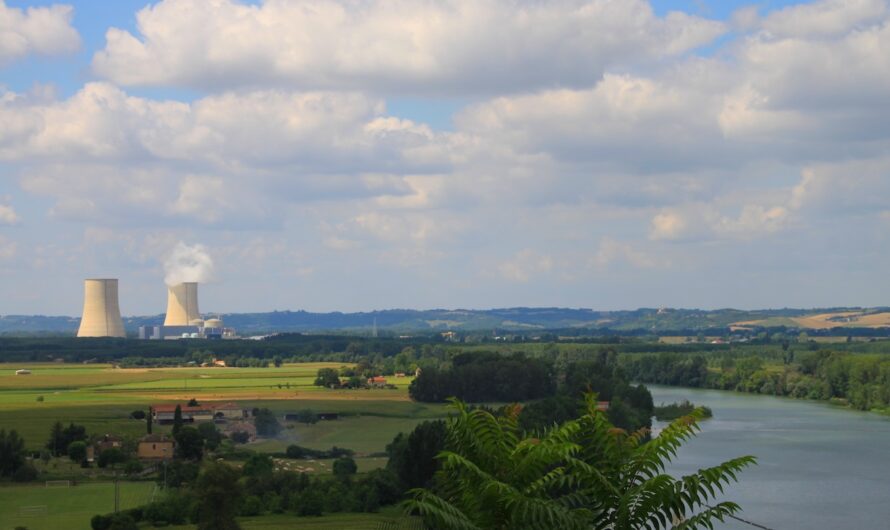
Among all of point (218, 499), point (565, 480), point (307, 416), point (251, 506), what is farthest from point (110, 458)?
point (565, 480)

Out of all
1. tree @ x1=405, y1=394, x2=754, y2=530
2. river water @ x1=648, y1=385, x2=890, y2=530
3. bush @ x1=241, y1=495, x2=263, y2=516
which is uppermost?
tree @ x1=405, y1=394, x2=754, y2=530

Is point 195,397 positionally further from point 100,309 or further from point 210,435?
point 100,309

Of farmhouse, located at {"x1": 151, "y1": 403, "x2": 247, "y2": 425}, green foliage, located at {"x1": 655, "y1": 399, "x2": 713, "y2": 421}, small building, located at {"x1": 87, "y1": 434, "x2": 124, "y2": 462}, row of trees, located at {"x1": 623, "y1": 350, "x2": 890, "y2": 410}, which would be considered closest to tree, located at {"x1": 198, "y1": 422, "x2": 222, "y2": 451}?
small building, located at {"x1": 87, "y1": 434, "x2": 124, "y2": 462}

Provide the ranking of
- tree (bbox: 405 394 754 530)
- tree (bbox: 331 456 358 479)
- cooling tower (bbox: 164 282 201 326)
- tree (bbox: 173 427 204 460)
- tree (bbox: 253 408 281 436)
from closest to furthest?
1. tree (bbox: 405 394 754 530)
2. tree (bbox: 331 456 358 479)
3. tree (bbox: 173 427 204 460)
4. tree (bbox: 253 408 281 436)
5. cooling tower (bbox: 164 282 201 326)

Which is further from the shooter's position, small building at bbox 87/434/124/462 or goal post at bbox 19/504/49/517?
small building at bbox 87/434/124/462

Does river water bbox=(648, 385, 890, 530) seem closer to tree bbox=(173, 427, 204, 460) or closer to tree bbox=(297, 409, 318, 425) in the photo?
tree bbox=(173, 427, 204, 460)

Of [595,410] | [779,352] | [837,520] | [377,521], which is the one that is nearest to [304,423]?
[377,521]
